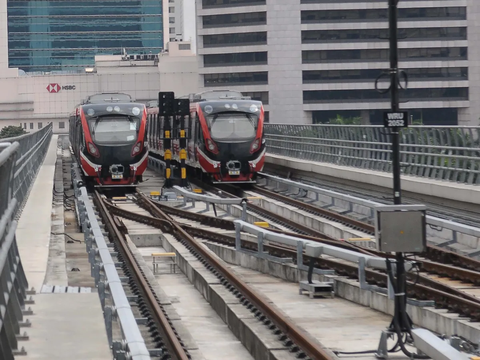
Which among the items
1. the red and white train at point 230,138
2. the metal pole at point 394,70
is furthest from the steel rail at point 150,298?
the red and white train at point 230,138

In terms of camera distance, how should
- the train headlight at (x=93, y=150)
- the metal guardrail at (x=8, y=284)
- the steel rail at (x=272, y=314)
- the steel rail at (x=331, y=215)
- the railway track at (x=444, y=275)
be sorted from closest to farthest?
the metal guardrail at (x=8, y=284), the steel rail at (x=272, y=314), the railway track at (x=444, y=275), the steel rail at (x=331, y=215), the train headlight at (x=93, y=150)

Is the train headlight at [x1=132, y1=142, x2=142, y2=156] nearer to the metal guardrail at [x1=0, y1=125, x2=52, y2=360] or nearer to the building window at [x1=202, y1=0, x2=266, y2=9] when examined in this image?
the metal guardrail at [x1=0, y1=125, x2=52, y2=360]

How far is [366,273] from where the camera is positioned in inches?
554

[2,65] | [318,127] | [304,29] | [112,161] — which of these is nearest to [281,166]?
[318,127]

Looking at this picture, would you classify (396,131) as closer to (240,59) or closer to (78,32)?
(240,59)

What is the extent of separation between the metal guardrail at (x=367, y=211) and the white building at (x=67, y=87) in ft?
361

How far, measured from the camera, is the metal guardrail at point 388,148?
2053 centimetres

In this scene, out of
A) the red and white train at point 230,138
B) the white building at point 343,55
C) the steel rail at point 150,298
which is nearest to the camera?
the steel rail at point 150,298

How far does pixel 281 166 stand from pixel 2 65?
14725 centimetres

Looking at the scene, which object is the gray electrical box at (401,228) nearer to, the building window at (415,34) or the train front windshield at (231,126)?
the train front windshield at (231,126)

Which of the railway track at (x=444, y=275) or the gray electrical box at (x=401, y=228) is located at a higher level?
the gray electrical box at (x=401, y=228)

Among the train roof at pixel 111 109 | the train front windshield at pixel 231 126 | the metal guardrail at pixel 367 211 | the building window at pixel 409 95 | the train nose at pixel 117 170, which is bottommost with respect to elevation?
the metal guardrail at pixel 367 211

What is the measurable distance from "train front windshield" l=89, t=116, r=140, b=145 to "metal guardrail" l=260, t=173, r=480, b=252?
442cm

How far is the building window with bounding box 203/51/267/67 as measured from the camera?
11288 centimetres
